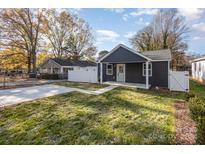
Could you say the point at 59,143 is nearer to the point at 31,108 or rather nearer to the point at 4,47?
the point at 31,108

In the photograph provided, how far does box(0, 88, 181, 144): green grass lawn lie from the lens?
4.51 m

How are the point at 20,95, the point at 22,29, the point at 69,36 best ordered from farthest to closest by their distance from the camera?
1. the point at 69,36
2. the point at 22,29
3. the point at 20,95

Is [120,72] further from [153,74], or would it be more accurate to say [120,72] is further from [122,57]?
[153,74]

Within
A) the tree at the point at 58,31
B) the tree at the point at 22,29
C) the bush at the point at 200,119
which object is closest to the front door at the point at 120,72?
the bush at the point at 200,119

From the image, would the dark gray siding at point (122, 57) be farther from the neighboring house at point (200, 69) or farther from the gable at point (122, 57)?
the neighboring house at point (200, 69)

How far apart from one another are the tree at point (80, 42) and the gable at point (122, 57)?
24.3 meters

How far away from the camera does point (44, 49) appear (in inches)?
1414

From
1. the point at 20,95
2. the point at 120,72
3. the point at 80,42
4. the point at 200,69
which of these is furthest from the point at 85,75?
the point at 80,42

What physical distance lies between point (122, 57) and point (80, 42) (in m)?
26.7

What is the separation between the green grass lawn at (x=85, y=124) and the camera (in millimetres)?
4508

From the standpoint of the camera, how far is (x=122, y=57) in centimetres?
→ 1595

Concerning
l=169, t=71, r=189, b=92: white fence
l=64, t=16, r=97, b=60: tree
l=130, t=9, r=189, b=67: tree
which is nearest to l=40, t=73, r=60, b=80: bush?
l=64, t=16, r=97, b=60: tree

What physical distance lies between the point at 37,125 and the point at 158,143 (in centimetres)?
375
